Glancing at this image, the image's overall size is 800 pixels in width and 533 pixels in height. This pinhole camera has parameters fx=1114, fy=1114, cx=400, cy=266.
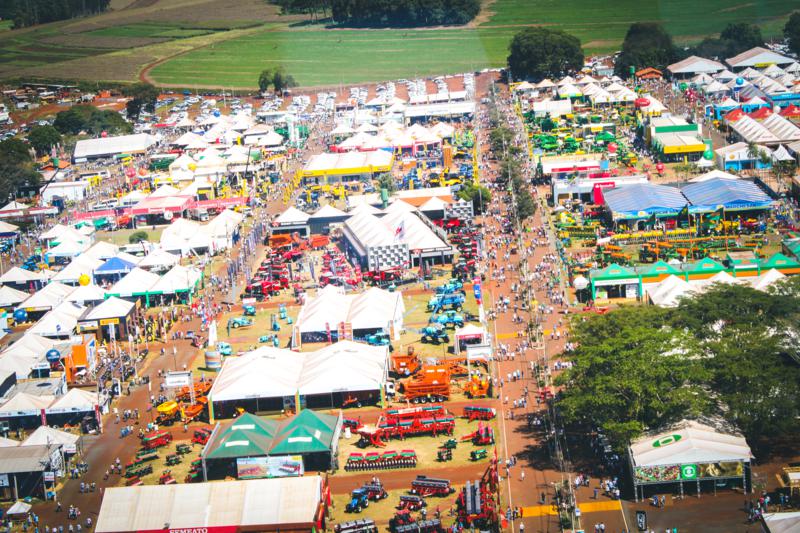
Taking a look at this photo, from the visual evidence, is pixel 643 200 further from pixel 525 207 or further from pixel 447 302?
pixel 447 302

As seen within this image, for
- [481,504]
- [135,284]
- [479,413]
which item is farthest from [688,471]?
[135,284]

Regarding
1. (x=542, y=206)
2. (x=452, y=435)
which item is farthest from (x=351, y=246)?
(x=452, y=435)

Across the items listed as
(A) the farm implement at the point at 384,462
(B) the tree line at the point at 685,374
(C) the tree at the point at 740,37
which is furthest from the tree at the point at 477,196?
(C) the tree at the point at 740,37

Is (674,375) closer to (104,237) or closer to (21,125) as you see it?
(104,237)

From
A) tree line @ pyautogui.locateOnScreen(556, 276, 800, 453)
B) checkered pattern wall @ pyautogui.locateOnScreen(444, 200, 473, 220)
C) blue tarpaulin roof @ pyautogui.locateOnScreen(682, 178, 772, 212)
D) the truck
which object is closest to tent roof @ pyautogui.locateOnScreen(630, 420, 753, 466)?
tree line @ pyautogui.locateOnScreen(556, 276, 800, 453)

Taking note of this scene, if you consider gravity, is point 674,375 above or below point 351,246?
above

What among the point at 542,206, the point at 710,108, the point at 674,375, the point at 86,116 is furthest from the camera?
the point at 86,116
